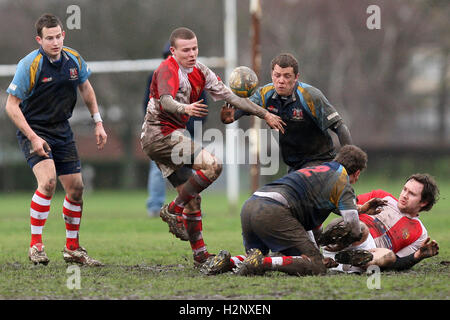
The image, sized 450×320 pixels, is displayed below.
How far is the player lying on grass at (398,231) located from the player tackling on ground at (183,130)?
1.14 m

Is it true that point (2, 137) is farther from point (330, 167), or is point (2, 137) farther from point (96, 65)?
point (330, 167)

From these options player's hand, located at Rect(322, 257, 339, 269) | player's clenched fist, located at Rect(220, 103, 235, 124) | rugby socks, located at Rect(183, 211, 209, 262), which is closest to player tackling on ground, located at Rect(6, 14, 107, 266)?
rugby socks, located at Rect(183, 211, 209, 262)

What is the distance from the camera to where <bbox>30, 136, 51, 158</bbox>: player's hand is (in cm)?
675

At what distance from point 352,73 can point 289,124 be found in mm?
30096

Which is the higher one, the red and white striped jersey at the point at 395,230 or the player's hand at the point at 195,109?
the player's hand at the point at 195,109

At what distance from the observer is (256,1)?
556 inches

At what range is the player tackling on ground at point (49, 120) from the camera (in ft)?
22.5

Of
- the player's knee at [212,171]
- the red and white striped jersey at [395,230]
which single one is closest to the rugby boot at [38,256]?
the player's knee at [212,171]

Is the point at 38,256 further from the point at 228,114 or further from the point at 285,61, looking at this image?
the point at 285,61

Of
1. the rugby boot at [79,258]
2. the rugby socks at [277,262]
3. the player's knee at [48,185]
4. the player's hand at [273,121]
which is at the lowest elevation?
the rugby boot at [79,258]

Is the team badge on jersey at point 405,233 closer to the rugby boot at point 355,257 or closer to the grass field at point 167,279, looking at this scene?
the grass field at point 167,279

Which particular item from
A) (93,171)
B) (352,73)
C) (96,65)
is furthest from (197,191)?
(352,73)

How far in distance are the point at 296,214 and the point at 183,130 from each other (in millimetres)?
1410

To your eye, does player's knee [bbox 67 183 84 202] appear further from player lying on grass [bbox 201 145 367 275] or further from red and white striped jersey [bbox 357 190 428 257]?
red and white striped jersey [bbox 357 190 428 257]
